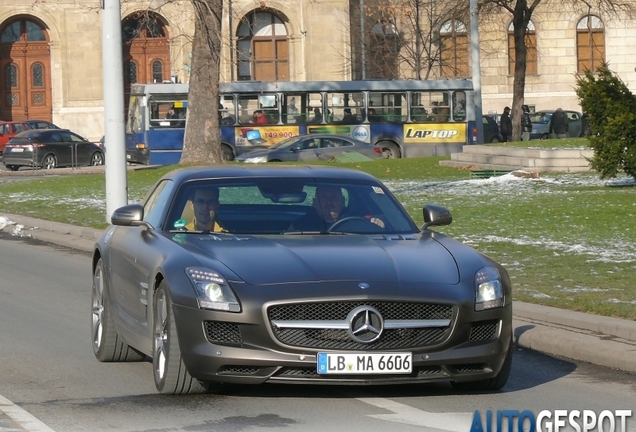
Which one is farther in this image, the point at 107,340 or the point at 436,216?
the point at 107,340

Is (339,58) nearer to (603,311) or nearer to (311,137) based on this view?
(311,137)

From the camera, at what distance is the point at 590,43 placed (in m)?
69.0

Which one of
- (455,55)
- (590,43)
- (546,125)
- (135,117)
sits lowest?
(546,125)

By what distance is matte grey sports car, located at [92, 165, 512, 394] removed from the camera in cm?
732

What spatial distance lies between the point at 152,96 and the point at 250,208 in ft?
121

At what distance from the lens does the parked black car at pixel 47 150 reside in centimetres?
4491

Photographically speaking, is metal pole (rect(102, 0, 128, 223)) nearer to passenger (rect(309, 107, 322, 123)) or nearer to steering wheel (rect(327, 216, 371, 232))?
steering wheel (rect(327, 216, 371, 232))

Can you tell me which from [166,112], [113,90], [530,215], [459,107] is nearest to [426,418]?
[530,215]

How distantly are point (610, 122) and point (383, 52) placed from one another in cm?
3968

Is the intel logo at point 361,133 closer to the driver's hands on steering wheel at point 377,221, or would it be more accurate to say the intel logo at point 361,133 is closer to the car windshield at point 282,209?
the car windshield at point 282,209

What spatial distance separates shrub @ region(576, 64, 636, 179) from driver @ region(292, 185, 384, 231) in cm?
1496

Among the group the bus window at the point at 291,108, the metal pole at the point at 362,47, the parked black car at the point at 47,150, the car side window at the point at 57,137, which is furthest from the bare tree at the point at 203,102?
the metal pole at the point at 362,47

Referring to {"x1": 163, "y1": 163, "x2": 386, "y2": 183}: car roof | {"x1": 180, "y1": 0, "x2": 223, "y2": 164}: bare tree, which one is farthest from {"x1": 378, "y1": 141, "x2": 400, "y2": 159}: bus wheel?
{"x1": 163, "y1": 163, "x2": 386, "y2": 183}: car roof

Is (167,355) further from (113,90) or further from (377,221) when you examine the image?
(113,90)
